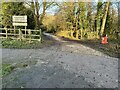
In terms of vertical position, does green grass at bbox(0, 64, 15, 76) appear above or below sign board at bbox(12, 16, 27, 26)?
below

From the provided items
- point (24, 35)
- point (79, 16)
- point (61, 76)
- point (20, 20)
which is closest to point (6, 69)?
point (61, 76)

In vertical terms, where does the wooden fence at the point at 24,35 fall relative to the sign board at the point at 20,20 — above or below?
below

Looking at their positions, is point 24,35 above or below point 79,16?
below

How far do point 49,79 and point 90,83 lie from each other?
1.00 m

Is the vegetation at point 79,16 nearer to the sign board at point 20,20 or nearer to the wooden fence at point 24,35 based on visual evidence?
the wooden fence at point 24,35

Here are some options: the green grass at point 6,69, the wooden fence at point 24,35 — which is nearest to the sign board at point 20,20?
the wooden fence at point 24,35

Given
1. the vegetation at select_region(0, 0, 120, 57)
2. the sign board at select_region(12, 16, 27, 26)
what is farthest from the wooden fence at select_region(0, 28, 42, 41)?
the vegetation at select_region(0, 0, 120, 57)

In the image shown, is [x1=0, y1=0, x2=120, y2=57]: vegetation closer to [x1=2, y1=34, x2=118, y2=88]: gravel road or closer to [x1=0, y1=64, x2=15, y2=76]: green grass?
[x1=2, y1=34, x2=118, y2=88]: gravel road

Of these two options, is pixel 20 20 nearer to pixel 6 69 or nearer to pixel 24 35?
pixel 24 35

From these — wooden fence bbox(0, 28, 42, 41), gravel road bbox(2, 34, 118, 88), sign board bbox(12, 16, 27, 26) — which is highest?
sign board bbox(12, 16, 27, 26)

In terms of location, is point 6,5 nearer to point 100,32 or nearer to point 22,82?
point 100,32

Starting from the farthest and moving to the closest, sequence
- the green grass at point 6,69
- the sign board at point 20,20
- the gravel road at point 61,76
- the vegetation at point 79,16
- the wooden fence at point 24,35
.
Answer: the vegetation at point 79,16, the sign board at point 20,20, the wooden fence at point 24,35, the green grass at point 6,69, the gravel road at point 61,76

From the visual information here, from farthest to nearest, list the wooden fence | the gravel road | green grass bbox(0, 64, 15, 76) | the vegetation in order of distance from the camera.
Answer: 1. the vegetation
2. the wooden fence
3. green grass bbox(0, 64, 15, 76)
4. the gravel road

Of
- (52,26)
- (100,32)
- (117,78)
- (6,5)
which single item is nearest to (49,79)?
(117,78)
